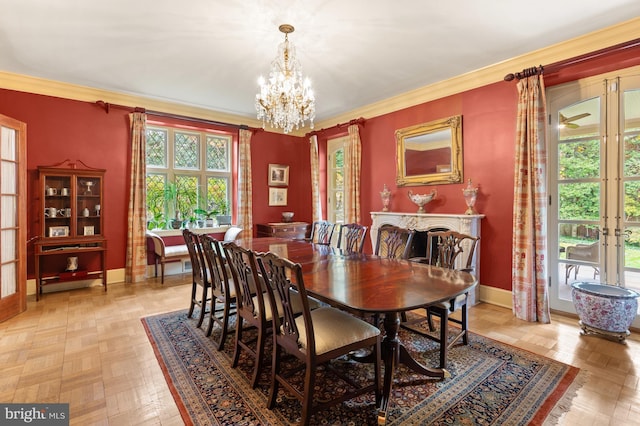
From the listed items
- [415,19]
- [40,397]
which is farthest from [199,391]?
[415,19]

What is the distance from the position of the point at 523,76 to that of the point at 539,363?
2805 mm

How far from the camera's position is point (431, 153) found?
4.31m

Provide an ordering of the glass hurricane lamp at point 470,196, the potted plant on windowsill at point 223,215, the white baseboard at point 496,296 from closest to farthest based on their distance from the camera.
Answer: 1. the white baseboard at point 496,296
2. the glass hurricane lamp at point 470,196
3. the potted plant on windowsill at point 223,215

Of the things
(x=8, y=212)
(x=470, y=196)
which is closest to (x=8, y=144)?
(x=8, y=212)

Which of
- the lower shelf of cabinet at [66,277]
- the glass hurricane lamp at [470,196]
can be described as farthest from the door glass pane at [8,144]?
the glass hurricane lamp at [470,196]

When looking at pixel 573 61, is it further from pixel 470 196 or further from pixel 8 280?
pixel 8 280

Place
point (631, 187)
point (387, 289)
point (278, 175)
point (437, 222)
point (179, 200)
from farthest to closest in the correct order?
point (278, 175) < point (179, 200) < point (437, 222) < point (631, 187) < point (387, 289)

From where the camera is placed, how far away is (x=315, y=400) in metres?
1.92

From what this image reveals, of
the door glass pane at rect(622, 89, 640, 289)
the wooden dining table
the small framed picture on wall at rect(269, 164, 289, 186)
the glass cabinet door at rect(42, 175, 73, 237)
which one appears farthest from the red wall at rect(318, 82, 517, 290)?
the glass cabinet door at rect(42, 175, 73, 237)

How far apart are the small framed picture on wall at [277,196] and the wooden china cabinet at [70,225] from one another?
2.77 metres

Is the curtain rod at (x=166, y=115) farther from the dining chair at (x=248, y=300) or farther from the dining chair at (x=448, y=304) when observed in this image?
the dining chair at (x=448, y=304)

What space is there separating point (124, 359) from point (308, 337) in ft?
5.79

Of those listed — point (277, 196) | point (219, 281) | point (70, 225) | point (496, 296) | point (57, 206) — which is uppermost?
point (277, 196)

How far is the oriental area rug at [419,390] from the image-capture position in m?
1.75
